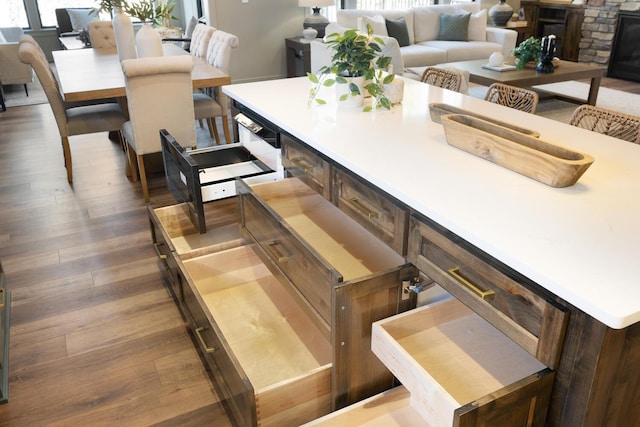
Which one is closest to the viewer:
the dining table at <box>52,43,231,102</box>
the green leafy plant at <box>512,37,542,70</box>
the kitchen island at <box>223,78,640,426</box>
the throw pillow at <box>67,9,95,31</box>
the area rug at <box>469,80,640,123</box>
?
the kitchen island at <box>223,78,640,426</box>

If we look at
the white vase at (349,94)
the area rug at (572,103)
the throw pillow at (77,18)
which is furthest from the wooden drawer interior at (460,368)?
the throw pillow at (77,18)

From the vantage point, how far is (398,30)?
6.41m

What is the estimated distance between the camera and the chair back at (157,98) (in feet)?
10.6

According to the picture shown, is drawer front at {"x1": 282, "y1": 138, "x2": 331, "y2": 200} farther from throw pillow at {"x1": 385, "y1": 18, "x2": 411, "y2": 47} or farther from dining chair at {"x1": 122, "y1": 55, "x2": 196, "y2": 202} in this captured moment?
throw pillow at {"x1": 385, "y1": 18, "x2": 411, "y2": 47}

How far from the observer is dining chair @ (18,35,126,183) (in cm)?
366

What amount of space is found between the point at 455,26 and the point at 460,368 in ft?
20.3

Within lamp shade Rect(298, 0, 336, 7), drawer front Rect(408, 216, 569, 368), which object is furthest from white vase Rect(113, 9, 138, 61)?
drawer front Rect(408, 216, 569, 368)

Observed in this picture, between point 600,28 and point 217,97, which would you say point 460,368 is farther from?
point 600,28

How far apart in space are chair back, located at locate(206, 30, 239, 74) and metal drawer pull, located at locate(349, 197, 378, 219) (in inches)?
122

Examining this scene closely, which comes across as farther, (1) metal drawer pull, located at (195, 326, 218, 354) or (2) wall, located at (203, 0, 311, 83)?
(2) wall, located at (203, 0, 311, 83)

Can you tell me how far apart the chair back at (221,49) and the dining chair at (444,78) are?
6.42 feet

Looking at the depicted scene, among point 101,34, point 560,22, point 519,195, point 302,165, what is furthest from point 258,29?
point 519,195

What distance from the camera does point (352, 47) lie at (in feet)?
6.62

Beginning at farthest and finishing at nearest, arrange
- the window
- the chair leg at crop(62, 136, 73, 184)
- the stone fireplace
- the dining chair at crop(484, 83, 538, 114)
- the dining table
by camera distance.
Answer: the window → the stone fireplace → the chair leg at crop(62, 136, 73, 184) → the dining table → the dining chair at crop(484, 83, 538, 114)
